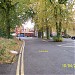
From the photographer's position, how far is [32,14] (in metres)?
58.8

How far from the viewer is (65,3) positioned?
41.3 metres

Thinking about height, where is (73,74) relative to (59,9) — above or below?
below

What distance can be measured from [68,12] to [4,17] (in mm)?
10414

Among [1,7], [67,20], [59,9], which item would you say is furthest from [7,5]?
[67,20]

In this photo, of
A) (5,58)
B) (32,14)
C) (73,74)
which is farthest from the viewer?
(32,14)

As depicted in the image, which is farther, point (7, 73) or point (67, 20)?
point (67, 20)

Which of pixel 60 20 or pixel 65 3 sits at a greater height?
pixel 65 3

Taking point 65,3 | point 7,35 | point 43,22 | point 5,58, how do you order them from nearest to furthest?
point 5,58 → point 7,35 → point 65,3 → point 43,22

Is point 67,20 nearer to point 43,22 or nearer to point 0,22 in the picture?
point 43,22

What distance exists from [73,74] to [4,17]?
3099 cm

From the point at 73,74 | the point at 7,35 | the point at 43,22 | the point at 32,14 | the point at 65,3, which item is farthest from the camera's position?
the point at 32,14

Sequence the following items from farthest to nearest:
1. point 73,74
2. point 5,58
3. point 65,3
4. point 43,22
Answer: point 43,22, point 65,3, point 5,58, point 73,74

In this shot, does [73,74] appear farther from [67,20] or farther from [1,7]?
[67,20]

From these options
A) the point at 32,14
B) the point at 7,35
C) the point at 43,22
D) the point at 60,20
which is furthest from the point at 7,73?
the point at 32,14
